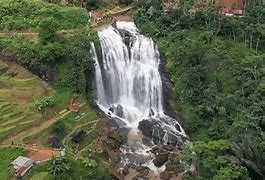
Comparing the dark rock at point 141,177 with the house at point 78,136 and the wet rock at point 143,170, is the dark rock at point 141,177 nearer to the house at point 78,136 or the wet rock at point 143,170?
the wet rock at point 143,170

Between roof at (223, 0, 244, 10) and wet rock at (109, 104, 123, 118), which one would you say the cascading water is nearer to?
wet rock at (109, 104, 123, 118)

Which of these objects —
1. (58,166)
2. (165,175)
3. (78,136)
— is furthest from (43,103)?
(165,175)

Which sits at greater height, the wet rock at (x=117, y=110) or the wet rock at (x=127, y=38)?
the wet rock at (x=127, y=38)

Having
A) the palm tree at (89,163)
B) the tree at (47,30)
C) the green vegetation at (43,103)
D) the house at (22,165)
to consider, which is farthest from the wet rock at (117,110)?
the house at (22,165)

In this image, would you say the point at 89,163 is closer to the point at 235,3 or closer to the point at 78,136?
the point at 78,136

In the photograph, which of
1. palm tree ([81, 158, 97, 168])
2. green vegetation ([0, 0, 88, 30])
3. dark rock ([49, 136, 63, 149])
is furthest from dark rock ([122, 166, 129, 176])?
green vegetation ([0, 0, 88, 30])

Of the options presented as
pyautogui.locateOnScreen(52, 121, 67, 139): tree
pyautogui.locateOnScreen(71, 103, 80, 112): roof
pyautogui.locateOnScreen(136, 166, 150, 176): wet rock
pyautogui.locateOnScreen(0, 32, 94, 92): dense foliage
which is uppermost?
pyautogui.locateOnScreen(0, 32, 94, 92): dense foliage

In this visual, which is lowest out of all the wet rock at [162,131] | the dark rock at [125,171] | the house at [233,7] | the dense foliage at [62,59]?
the dark rock at [125,171]
